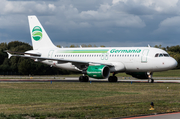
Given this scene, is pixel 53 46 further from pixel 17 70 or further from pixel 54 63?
pixel 17 70

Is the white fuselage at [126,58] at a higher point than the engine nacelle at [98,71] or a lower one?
higher

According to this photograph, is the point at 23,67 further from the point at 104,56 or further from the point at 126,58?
the point at 126,58

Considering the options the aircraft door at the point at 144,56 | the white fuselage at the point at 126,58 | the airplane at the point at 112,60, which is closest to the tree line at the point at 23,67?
the airplane at the point at 112,60

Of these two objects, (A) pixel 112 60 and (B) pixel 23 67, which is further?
(B) pixel 23 67

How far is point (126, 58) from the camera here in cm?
4262

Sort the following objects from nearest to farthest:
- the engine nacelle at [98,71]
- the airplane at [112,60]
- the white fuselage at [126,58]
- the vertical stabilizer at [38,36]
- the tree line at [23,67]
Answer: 1. the white fuselage at [126,58]
2. the airplane at [112,60]
3. the engine nacelle at [98,71]
4. the vertical stabilizer at [38,36]
5. the tree line at [23,67]

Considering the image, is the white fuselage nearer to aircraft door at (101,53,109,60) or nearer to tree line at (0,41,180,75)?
aircraft door at (101,53,109,60)

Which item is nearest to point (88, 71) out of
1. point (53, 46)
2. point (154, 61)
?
point (154, 61)

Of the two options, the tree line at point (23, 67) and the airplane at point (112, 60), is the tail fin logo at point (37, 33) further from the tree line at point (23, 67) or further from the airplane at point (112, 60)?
the tree line at point (23, 67)

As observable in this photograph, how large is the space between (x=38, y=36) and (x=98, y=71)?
16818mm

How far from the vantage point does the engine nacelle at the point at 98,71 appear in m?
41.1

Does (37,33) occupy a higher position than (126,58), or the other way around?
(37,33)

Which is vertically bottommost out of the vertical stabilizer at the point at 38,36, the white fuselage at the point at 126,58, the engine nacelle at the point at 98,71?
the engine nacelle at the point at 98,71

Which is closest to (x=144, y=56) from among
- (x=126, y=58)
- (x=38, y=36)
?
(x=126, y=58)
